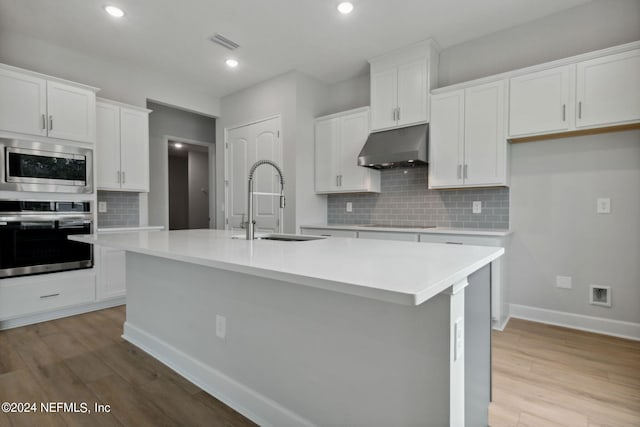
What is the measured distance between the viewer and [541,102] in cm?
287

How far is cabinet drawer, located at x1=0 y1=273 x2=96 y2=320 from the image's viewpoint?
2912 mm

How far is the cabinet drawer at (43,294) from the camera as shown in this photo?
115 inches

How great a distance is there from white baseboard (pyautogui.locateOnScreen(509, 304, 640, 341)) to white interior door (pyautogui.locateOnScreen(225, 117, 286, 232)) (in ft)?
9.45

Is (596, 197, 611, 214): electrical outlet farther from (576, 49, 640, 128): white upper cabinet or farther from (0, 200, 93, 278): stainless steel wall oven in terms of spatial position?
(0, 200, 93, 278): stainless steel wall oven

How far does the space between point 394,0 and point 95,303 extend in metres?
4.14

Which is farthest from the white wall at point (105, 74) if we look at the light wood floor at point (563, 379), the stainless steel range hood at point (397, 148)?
the light wood floor at point (563, 379)

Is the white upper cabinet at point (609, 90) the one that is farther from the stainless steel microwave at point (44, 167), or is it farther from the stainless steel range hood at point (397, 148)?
the stainless steel microwave at point (44, 167)

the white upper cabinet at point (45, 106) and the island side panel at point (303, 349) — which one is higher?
the white upper cabinet at point (45, 106)

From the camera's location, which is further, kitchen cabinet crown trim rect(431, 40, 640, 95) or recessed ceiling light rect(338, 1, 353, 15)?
recessed ceiling light rect(338, 1, 353, 15)

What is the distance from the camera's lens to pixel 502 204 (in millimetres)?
3295

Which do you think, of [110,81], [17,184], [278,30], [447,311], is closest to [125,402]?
[447,311]

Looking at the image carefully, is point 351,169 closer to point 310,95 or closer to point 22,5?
point 310,95

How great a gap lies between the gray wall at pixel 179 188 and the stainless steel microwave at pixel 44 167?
513 cm

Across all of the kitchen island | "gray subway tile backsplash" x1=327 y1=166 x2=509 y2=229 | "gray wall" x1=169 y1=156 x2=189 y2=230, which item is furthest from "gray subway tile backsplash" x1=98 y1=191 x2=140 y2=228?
"gray wall" x1=169 y1=156 x2=189 y2=230
